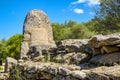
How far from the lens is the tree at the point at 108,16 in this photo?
1158 inches

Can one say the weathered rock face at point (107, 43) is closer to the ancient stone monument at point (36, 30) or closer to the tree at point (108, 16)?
the ancient stone monument at point (36, 30)

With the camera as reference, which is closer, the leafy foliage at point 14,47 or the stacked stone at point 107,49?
the stacked stone at point 107,49

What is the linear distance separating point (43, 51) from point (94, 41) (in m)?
3.33

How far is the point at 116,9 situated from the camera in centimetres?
2998

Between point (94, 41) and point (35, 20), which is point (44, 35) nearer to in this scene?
point (35, 20)

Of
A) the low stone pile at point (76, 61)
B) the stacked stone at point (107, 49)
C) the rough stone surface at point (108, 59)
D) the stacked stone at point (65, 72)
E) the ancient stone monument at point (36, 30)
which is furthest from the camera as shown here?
the ancient stone monument at point (36, 30)

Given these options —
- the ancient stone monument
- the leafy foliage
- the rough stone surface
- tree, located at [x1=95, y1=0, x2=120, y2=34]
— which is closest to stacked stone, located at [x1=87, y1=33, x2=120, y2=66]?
the rough stone surface

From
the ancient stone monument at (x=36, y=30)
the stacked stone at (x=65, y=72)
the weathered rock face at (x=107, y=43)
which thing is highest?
the ancient stone monument at (x=36, y=30)

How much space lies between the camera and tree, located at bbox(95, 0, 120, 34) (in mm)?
29406

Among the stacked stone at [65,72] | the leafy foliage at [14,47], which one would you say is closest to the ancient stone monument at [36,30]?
the stacked stone at [65,72]

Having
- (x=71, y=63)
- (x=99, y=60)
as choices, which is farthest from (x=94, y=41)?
(x=71, y=63)

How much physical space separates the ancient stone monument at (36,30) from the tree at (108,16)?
14921 millimetres

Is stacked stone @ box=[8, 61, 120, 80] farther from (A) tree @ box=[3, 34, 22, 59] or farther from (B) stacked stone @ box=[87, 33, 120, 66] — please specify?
(A) tree @ box=[3, 34, 22, 59]

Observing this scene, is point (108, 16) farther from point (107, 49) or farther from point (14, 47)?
point (14, 47)
